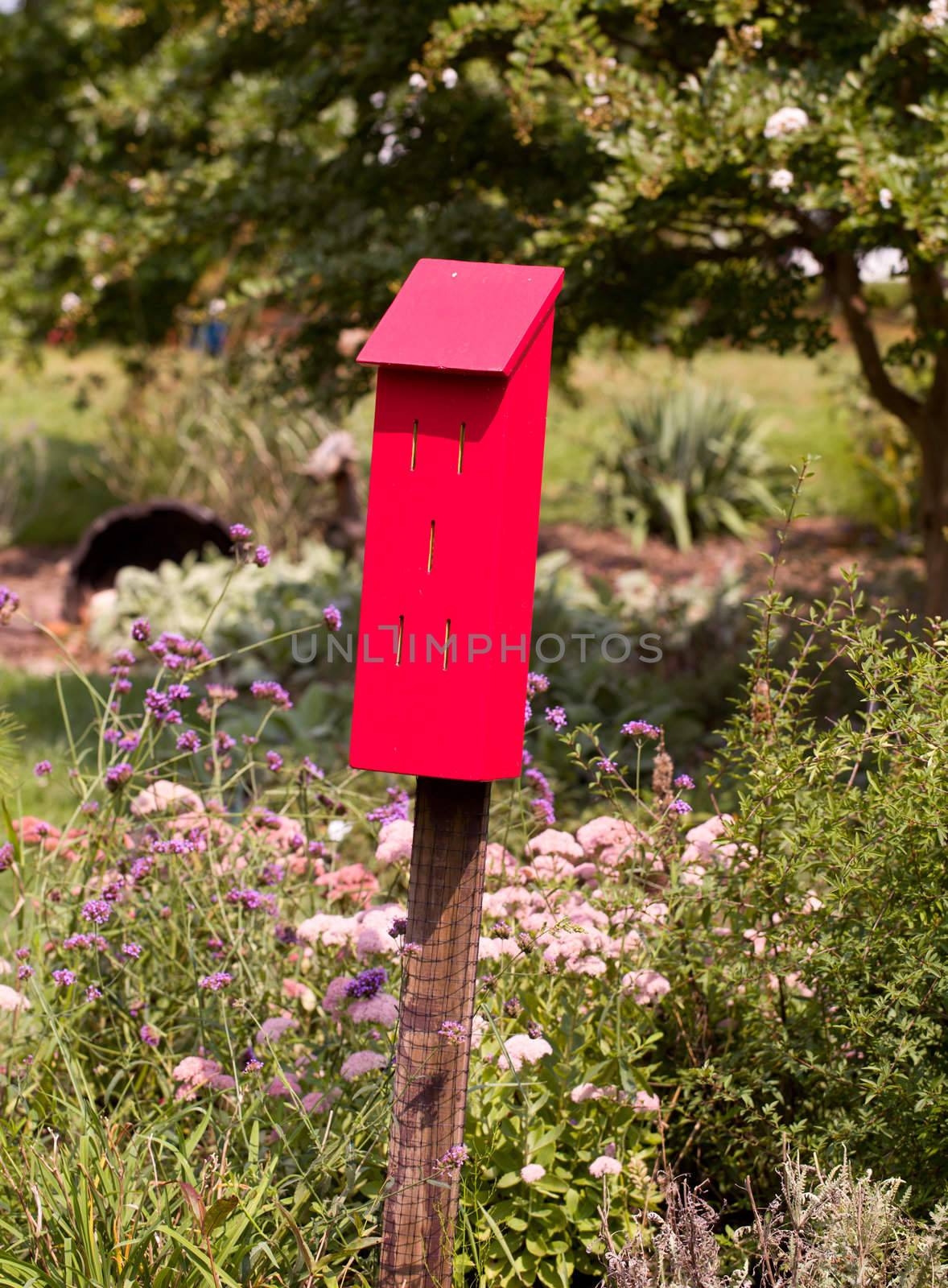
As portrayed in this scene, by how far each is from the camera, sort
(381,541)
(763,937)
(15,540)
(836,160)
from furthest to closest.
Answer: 1. (15,540)
2. (836,160)
3. (763,937)
4. (381,541)

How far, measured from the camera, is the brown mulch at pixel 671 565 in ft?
19.2

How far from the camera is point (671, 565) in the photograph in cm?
768

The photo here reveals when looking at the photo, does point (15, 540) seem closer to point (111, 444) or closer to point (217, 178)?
point (111, 444)

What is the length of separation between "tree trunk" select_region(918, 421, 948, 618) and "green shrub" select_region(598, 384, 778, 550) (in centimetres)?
323

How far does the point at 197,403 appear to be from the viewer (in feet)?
26.0

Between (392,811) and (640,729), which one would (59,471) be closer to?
(392,811)

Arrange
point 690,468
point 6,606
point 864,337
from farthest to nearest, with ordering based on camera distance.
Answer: point 690,468 → point 864,337 → point 6,606

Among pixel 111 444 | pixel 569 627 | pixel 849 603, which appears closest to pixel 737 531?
pixel 569 627

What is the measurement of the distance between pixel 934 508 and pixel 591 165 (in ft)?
5.93

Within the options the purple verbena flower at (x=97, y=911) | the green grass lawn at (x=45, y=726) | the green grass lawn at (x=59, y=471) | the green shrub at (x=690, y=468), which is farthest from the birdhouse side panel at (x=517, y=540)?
Result: the green shrub at (x=690, y=468)

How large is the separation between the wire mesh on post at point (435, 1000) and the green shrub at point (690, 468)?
6.32 m

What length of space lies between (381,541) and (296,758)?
2.34 meters

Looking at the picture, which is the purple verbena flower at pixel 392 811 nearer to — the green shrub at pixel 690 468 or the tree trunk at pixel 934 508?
the tree trunk at pixel 934 508

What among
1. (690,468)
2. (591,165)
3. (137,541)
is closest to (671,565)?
(690,468)
